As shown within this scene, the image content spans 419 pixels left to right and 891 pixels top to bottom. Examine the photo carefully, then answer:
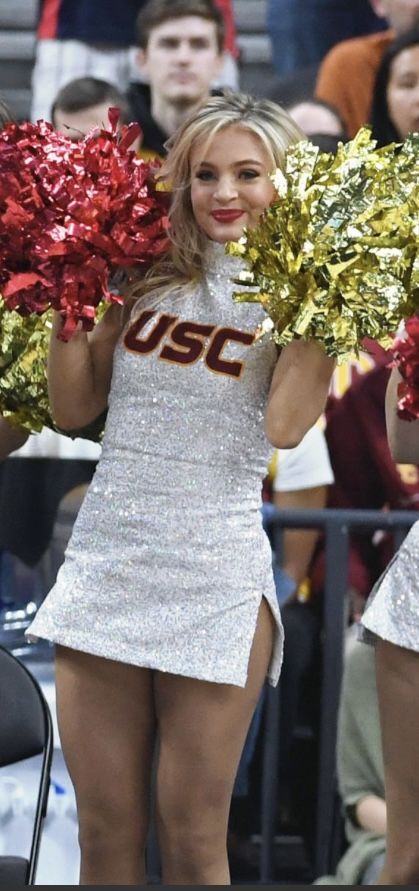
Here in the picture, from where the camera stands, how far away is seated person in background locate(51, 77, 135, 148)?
4.05 meters

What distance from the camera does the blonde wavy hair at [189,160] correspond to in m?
2.56

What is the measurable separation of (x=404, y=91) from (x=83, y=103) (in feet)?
2.93

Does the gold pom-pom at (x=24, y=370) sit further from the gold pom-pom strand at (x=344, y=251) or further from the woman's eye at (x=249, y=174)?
the gold pom-pom strand at (x=344, y=251)

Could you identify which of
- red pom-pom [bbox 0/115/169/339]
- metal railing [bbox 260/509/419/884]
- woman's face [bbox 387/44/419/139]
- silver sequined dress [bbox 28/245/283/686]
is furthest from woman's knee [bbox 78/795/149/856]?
woman's face [bbox 387/44/419/139]

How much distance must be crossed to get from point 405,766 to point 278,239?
845 mm

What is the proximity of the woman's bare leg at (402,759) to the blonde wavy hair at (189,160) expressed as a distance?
721 mm

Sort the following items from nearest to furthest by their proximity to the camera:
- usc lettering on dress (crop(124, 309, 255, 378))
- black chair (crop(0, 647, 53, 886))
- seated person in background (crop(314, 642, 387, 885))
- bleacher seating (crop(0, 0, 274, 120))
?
1. usc lettering on dress (crop(124, 309, 255, 378))
2. black chair (crop(0, 647, 53, 886))
3. seated person in background (crop(314, 642, 387, 885))
4. bleacher seating (crop(0, 0, 274, 120))

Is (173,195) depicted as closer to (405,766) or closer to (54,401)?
(54,401)

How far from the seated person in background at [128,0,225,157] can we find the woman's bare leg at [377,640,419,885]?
221cm

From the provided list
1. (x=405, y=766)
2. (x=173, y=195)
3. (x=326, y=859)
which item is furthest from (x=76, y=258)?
(x=326, y=859)

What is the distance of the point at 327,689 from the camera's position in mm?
3861

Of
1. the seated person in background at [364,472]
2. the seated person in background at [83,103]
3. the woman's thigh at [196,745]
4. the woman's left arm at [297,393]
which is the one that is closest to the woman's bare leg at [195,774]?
the woman's thigh at [196,745]

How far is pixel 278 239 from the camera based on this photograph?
232 centimetres

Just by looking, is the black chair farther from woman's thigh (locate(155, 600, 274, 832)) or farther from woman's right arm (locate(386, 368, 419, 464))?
woman's right arm (locate(386, 368, 419, 464))
